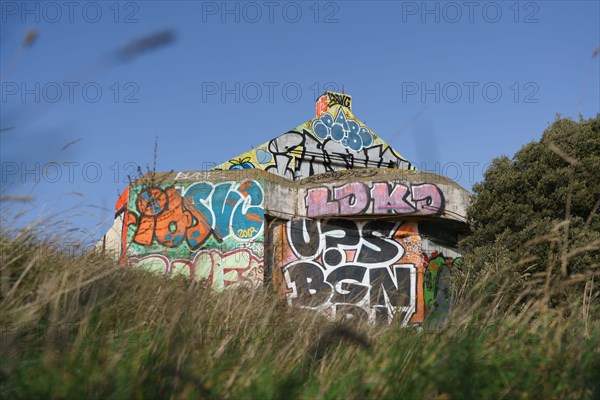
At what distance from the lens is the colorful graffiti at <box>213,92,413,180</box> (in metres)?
23.1

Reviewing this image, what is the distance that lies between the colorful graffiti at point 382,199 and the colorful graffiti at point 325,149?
6.77m

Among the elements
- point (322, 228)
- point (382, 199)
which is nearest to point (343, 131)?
point (322, 228)

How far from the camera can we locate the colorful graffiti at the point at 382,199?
16125 millimetres

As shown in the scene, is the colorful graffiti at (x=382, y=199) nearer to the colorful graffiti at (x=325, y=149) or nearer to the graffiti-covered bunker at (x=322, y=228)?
the graffiti-covered bunker at (x=322, y=228)

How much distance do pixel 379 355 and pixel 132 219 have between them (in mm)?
14695

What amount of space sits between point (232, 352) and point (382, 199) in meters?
13.1

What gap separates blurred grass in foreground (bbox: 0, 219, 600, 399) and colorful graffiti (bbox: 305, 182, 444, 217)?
12.0m

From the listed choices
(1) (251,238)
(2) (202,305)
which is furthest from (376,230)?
(2) (202,305)

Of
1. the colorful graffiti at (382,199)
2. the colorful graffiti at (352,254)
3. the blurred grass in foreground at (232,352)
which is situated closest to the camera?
the blurred grass in foreground at (232,352)

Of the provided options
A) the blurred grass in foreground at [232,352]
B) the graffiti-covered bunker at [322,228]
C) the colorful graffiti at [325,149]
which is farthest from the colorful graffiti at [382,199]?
the blurred grass in foreground at [232,352]

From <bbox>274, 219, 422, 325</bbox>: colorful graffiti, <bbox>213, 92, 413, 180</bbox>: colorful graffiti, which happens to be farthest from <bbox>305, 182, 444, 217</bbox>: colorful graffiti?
<bbox>213, 92, 413, 180</bbox>: colorful graffiti

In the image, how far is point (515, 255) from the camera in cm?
1259

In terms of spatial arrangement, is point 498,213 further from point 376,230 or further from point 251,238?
point 251,238

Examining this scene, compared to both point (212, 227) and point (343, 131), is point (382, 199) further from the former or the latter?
point (343, 131)
